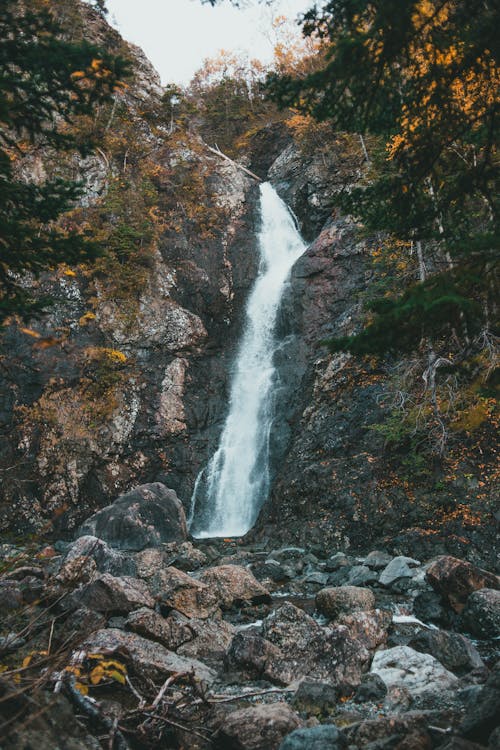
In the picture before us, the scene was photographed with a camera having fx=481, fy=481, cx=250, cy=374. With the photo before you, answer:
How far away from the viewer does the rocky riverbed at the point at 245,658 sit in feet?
12.5

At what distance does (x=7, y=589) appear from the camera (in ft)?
25.5

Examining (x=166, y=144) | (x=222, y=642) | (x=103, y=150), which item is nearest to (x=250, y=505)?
(x=222, y=642)

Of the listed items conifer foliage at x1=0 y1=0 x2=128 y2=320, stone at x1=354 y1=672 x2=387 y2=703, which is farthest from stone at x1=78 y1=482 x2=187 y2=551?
conifer foliage at x1=0 y1=0 x2=128 y2=320

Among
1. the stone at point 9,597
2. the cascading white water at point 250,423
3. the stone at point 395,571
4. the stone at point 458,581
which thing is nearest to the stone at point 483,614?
the stone at point 458,581

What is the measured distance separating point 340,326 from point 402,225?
1633cm

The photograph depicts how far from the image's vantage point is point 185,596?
28.4 feet

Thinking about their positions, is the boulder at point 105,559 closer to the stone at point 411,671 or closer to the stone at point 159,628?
the stone at point 159,628

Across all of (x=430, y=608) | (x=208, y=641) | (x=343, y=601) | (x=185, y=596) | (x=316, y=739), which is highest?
(x=316, y=739)

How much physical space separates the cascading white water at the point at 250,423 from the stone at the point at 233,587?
9146mm

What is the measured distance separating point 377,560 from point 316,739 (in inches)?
327

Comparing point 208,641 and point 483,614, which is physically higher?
point 208,641

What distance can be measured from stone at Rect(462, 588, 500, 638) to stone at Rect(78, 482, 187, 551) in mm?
10864

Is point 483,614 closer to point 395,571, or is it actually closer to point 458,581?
point 458,581

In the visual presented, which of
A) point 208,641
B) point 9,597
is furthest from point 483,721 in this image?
point 9,597
